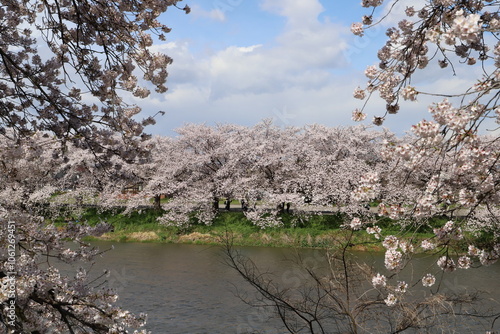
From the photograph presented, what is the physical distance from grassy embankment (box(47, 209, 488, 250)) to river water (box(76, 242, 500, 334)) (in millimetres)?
1206

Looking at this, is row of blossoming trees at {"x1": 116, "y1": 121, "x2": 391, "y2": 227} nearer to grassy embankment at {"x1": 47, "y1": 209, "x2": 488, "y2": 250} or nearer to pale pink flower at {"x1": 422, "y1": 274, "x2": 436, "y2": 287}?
grassy embankment at {"x1": 47, "y1": 209, "x2": 488, "y2": 250}

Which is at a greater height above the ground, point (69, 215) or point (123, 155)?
point (123, 155)

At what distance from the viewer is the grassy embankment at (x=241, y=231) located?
22594mm

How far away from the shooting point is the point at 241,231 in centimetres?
2430

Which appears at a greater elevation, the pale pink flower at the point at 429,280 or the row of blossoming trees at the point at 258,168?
the row of blossoming trees at the point at 258,168

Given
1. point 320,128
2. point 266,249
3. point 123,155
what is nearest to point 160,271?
point 266,249

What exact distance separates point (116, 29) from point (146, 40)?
0.31 m

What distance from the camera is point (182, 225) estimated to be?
83.1 feet

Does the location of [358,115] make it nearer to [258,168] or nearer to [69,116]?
[69,116]

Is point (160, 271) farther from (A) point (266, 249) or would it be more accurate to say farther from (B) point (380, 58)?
(B) point (380, 58)

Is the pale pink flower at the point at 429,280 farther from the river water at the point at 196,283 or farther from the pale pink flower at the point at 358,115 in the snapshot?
the river water at the point at 196,283

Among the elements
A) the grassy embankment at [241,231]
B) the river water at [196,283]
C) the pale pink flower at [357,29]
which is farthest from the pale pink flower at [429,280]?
the grassy embankment at [241,231]

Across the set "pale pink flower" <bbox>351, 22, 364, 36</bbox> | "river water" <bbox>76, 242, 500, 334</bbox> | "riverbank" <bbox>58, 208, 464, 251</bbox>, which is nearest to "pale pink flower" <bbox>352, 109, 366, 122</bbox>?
"pale pink flower" <bbox>351, 22, 364, 36</bbox>

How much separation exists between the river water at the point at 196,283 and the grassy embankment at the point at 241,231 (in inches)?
47.5
